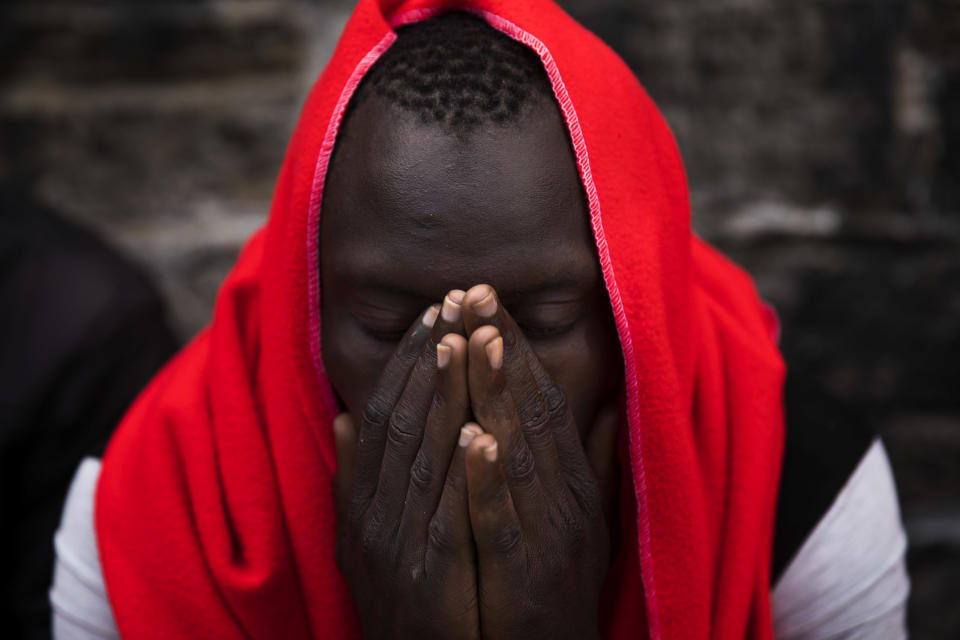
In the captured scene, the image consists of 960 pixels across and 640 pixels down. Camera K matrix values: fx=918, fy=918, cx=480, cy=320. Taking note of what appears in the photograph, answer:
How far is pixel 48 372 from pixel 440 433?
104 cm

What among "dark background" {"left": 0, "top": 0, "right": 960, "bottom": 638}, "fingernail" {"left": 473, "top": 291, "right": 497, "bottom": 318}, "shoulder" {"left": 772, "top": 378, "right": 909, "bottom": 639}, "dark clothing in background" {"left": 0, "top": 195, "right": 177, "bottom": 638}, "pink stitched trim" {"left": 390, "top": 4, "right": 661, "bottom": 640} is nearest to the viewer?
"fingernail" {"left": 473, "top": 291, "right": 497, "bottom": 318}

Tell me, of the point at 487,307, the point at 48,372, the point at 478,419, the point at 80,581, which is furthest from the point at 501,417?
the point at 48,372

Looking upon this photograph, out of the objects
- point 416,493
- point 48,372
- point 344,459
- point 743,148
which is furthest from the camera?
point 743,148

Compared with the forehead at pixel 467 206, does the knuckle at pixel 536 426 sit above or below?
below

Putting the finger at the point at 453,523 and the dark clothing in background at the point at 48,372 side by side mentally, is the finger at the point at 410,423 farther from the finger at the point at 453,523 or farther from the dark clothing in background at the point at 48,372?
the dark clothing in background at the point at 48,372

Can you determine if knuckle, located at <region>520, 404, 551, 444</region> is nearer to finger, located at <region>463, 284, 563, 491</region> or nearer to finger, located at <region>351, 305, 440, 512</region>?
finger, located at <region>463, 284, 563, 491</region>

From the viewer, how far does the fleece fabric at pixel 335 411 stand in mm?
1156

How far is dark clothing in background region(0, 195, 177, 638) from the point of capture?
1.73 metres

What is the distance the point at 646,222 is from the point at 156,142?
1.32 meters

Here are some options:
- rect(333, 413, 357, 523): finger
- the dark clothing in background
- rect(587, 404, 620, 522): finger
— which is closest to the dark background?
the dark clothing in background

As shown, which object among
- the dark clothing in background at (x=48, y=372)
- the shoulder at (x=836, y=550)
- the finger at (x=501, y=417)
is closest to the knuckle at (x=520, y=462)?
the finger at (x=501, y=417)

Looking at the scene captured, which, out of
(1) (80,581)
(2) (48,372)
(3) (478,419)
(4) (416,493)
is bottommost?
(1) (80,581)

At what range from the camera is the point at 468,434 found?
1028mm

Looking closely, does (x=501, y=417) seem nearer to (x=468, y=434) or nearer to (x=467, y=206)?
(x=468, y=434)
